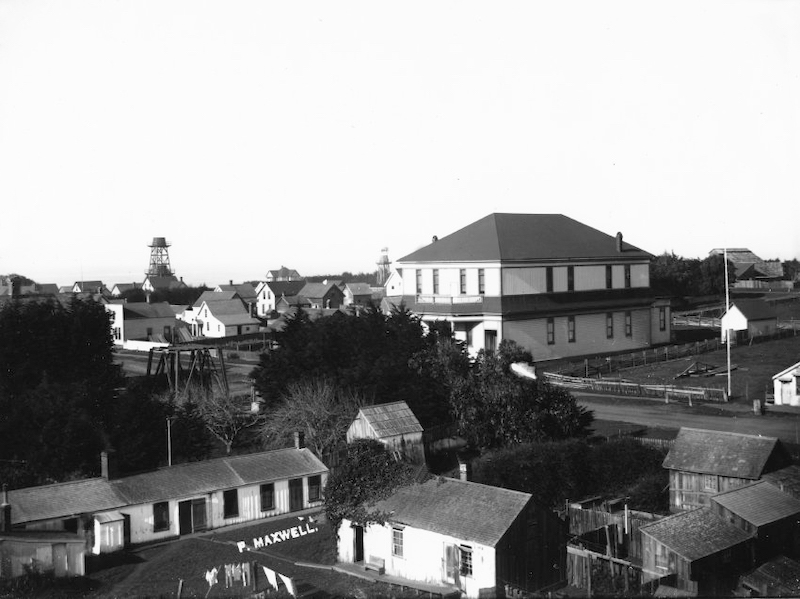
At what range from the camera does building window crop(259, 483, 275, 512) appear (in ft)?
88.9

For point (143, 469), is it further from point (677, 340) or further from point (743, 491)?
point (677, 340)

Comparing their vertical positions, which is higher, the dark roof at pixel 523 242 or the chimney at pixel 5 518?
the dark roof at pixel 523 242

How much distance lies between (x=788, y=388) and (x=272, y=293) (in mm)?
81360

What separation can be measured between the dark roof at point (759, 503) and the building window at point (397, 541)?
721 cm

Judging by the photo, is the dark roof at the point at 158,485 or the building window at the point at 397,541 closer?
the building window at the point at 397,541

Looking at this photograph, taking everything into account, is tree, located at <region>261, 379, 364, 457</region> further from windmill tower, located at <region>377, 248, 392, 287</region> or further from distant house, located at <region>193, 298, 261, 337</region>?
windmill tower, located at <region>377, 248, 392, 287</region>

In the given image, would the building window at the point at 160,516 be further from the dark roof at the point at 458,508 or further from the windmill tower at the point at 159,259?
the windmill tower at the point at 159,259

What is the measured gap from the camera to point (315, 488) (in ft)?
92.1

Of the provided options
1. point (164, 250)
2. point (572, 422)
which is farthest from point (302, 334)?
point (164, 250)

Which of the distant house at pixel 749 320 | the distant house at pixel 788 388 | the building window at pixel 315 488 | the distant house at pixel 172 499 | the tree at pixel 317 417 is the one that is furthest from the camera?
the distant house at pixel 749 320

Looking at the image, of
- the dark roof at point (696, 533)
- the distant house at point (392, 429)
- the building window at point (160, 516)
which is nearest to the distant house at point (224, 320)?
the distant house at point (392, 429)

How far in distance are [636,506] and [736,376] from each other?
16.9 meters

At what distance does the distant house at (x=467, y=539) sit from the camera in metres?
19.6

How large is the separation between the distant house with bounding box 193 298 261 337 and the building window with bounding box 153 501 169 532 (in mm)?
51897
